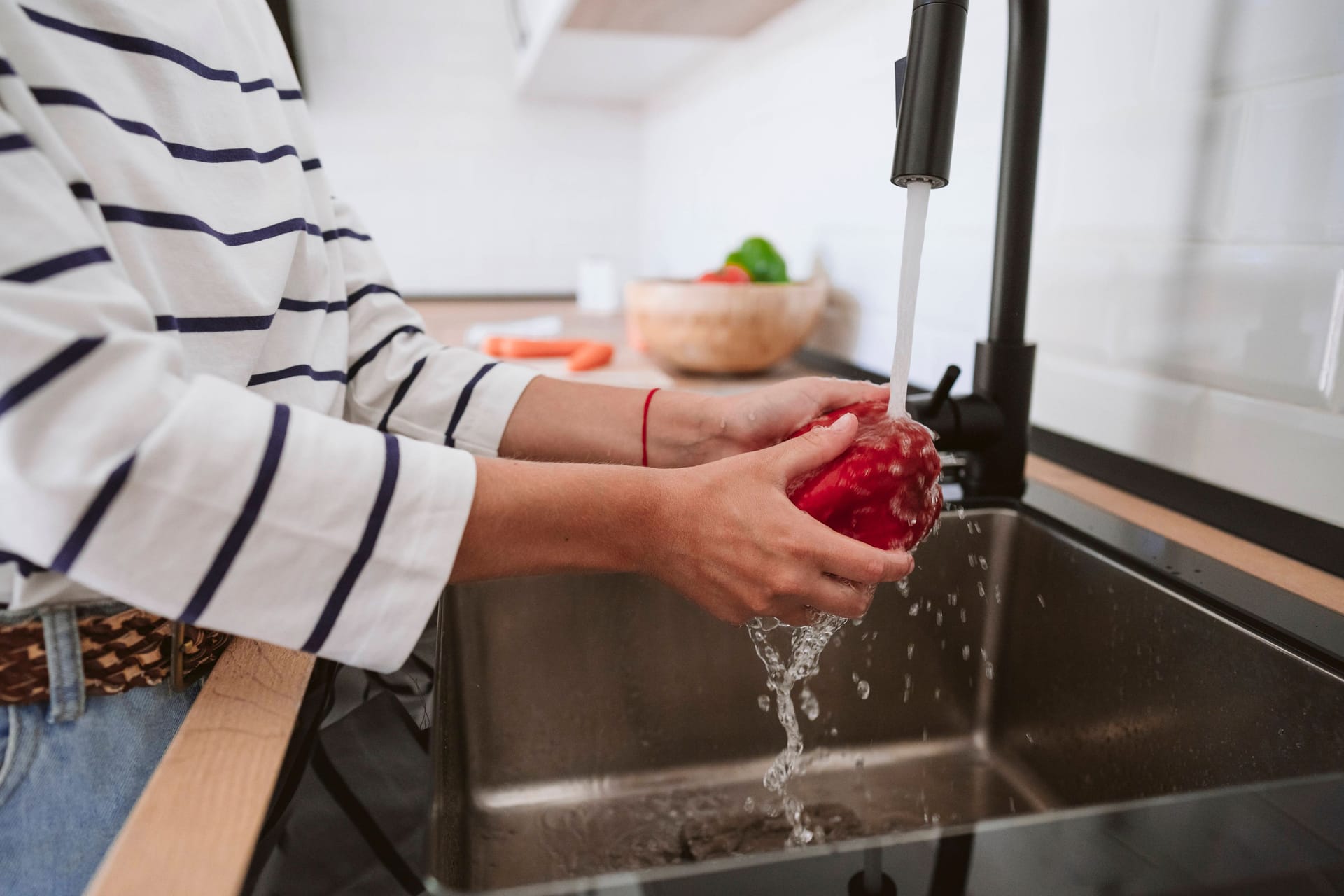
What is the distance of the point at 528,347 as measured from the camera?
144 centimetres

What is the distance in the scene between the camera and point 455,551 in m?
0.44

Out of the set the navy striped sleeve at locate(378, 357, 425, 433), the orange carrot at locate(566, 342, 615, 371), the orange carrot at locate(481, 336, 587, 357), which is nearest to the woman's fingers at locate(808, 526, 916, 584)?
the navy striped sleeve at locate(378, 357, 425, 433)

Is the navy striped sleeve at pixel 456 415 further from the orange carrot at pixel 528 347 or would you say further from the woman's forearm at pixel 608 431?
the orange carrot at pixel 528 347

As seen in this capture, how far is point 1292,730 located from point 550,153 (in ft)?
7.74

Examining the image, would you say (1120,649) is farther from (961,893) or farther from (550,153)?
(550,153)

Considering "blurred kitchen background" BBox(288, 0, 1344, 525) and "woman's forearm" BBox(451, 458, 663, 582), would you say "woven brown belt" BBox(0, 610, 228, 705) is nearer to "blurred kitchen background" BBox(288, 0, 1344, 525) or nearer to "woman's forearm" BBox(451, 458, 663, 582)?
"woman's forearm" BBox(451, 458, 663, 582)

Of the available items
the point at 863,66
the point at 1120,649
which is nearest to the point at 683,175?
the point at 863,66

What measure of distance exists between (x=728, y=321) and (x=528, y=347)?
0.38m

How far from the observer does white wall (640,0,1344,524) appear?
646 mm

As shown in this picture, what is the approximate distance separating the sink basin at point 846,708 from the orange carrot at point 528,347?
0.75m

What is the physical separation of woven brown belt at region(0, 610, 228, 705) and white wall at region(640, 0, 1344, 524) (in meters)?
0.74

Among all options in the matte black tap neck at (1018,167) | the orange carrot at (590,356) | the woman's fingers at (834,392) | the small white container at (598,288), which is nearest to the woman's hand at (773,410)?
the woman's fingers at (834,392)

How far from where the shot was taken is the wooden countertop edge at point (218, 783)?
Result: 0.34 meters

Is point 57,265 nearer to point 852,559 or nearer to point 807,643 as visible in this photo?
point 852,559
